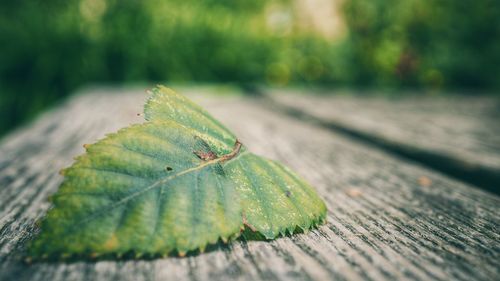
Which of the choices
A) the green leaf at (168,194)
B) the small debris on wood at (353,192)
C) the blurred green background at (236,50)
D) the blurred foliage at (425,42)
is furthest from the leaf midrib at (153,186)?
the blurred foliage at (425,42)

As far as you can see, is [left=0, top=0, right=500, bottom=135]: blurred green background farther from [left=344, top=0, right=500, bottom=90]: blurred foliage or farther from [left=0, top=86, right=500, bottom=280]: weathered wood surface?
[left=0, top=86, right=500, bottom=280]: weathered wood surface

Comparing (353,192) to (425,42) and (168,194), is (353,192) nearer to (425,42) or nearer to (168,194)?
(168,194)

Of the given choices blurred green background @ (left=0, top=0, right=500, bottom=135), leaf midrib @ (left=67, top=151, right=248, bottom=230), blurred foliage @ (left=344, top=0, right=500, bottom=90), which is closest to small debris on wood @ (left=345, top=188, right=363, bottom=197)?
leaf midrib @ (left=67, top=151, right=248, bottom=230)

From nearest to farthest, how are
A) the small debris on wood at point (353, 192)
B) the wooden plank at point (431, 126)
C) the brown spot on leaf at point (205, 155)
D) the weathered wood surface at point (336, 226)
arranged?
the weathered wood surface at point (336, 226) → the brown spot on leaf at point (205, 155) → the small debris on wood at point (353, 192) → the wooden plank at point (431, 126)

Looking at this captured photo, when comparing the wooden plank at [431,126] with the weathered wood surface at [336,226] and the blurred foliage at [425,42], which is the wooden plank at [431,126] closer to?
the weathered wood surface at [336,226]

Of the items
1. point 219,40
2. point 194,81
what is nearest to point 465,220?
point 194,81

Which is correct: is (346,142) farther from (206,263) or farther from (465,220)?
(206,263)
